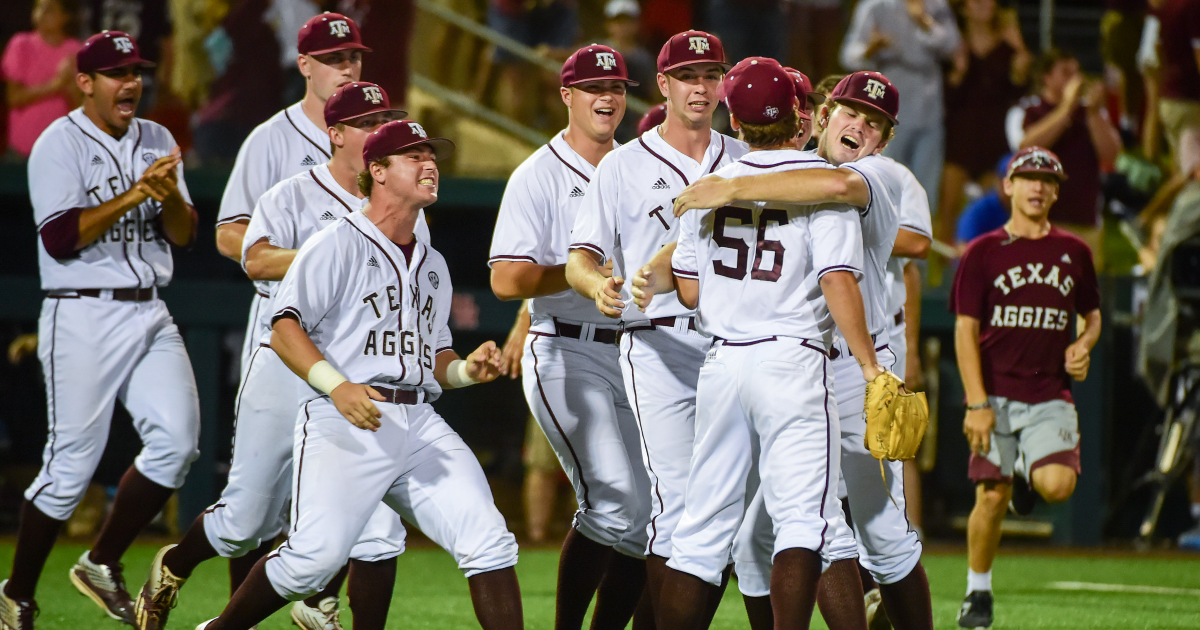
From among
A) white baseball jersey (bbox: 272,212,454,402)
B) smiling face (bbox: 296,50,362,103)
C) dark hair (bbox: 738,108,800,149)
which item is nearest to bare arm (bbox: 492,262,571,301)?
white baseball jersey (bbox: 272,212,454,402)

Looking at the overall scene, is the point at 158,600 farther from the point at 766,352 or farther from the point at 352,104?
the point at 766,352

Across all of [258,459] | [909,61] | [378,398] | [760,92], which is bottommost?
[258,459]

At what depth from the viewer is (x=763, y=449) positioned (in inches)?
157

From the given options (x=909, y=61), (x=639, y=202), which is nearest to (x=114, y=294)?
(x=639, y=202)

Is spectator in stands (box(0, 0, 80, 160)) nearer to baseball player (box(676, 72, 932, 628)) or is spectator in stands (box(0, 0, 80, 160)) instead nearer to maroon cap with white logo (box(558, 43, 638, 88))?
maroon cap with white logo (box(558, 43, 638, 88))

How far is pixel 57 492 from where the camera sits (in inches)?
212

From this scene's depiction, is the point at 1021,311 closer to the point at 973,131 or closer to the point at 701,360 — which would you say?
the point at 701,360

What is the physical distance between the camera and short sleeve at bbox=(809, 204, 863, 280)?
3.94 metres

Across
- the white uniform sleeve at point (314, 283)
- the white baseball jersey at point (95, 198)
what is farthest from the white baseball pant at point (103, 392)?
the white uniform sleeve at point (314, 283)

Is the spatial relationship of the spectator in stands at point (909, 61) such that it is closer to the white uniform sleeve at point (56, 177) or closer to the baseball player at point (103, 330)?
the baseball player at point (103, 330)

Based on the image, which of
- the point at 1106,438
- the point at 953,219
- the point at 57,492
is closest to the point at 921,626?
the point at 57,492

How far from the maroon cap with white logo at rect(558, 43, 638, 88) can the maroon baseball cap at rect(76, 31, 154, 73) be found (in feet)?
5.92

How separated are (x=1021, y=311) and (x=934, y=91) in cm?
377

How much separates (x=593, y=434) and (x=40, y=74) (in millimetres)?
5747
